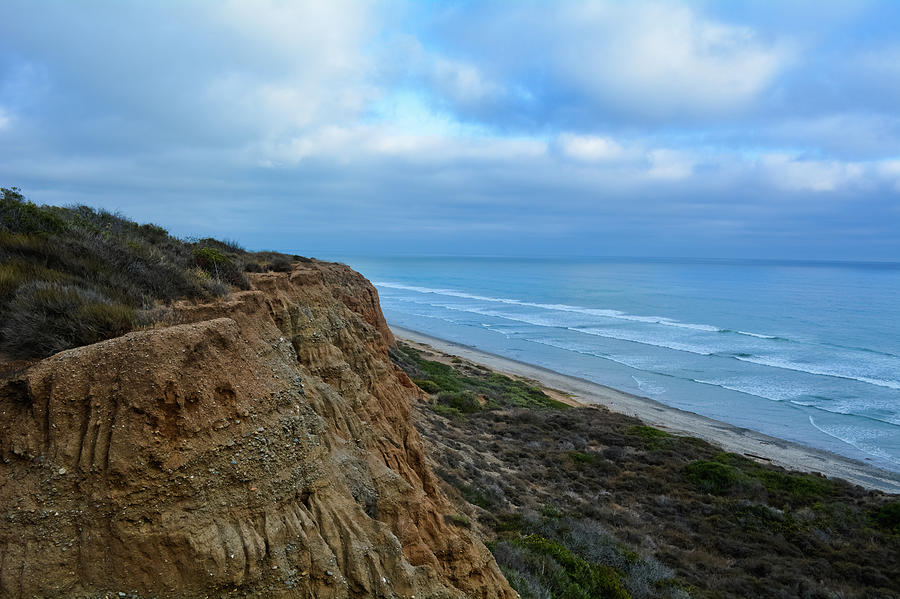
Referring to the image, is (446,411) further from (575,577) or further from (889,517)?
(889,517)

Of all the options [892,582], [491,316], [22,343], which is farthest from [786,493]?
[491,316]

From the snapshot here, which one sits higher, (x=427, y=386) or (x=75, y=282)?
(x=75, y=282)

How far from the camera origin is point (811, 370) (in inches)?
1817

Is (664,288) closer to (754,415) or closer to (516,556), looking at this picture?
(754,415)

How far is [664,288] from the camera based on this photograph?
128 metres

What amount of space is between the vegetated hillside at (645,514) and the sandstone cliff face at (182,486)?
13.0 ft

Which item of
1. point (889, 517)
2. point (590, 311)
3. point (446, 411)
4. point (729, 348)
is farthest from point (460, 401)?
point (590, 311)

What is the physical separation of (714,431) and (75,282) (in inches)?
1348

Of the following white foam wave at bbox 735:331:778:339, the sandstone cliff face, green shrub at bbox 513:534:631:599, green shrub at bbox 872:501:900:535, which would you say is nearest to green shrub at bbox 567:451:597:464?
green shrub at bbox 513:534:631:599

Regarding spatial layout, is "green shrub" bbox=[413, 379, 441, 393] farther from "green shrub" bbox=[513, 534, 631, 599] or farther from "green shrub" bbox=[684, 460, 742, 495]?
"green shrub" bbox=[513, 534, 631, 599]

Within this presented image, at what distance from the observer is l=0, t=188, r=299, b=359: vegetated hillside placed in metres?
5.77

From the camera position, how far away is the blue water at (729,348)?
3500 cm

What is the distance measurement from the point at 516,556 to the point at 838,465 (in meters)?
26.2

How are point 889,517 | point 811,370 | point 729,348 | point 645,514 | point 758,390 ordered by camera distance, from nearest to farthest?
1. point 645,514
2. point 889,517
3. point 758,390
4. point 811,370
5. point 729,348
